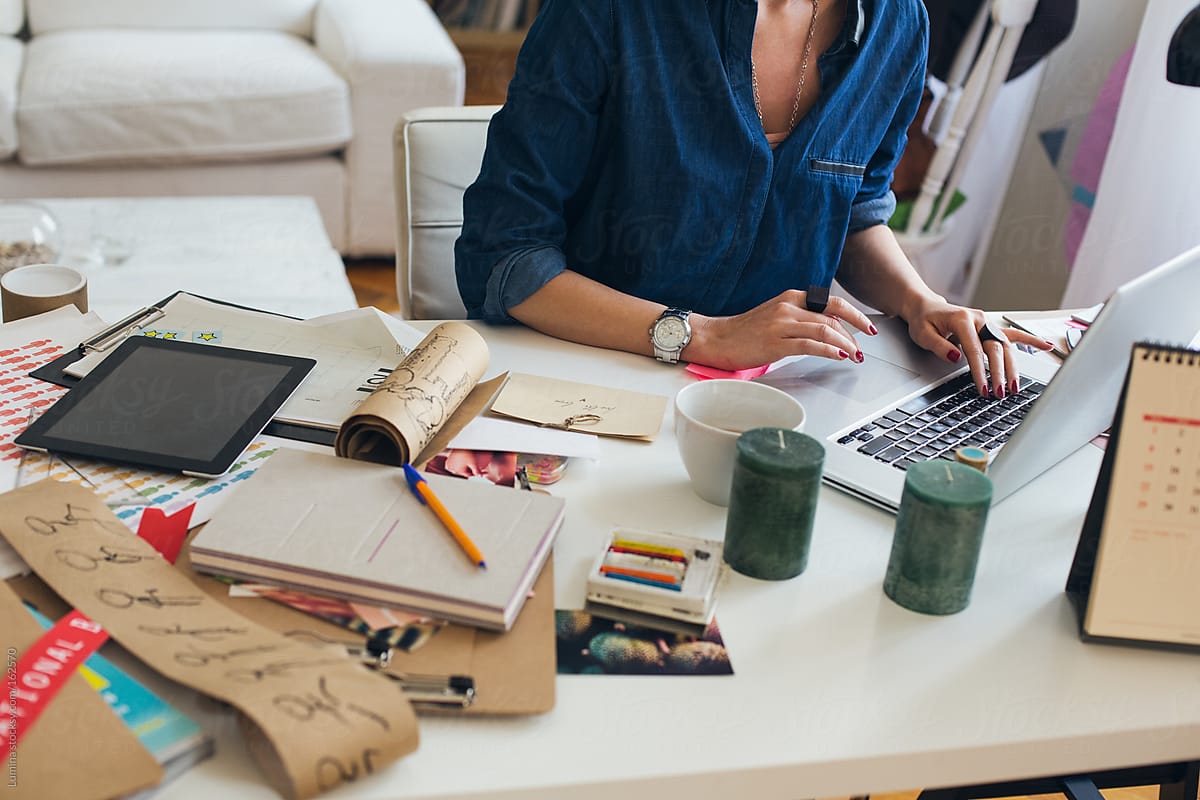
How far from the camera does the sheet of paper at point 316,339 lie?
907 mm

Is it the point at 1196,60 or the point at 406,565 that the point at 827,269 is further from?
the point at 406,565

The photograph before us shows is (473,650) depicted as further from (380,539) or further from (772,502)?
(772,502)

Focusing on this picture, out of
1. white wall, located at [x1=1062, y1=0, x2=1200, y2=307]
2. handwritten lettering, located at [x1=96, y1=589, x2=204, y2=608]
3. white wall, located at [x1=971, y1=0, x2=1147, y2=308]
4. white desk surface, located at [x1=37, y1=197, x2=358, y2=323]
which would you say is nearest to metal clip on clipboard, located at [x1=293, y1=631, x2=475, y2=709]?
handwritten lettering, located at [x1=96, y1=589, x2=204, y2=608]

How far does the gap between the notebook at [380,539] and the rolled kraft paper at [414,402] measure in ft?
0.12

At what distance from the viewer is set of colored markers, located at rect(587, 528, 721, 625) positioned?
69 cm

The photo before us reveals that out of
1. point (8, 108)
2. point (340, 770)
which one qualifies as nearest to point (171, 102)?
point (8, 108)

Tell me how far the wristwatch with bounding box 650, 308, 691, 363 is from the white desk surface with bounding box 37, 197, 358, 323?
917 millimetres

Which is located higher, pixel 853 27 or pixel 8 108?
pixel 853 27

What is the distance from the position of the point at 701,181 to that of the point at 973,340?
0.32 metres

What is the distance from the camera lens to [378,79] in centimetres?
273

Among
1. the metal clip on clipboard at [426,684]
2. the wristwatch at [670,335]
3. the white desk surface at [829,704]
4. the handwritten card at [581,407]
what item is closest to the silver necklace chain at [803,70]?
the wristwatch at [670,335]

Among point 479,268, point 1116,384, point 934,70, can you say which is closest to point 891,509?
point 1116,384

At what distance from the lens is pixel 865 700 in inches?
25.7

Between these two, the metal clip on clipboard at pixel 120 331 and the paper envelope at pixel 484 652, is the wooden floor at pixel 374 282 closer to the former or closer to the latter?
the metal clip on clipboard at pixel 120 331
